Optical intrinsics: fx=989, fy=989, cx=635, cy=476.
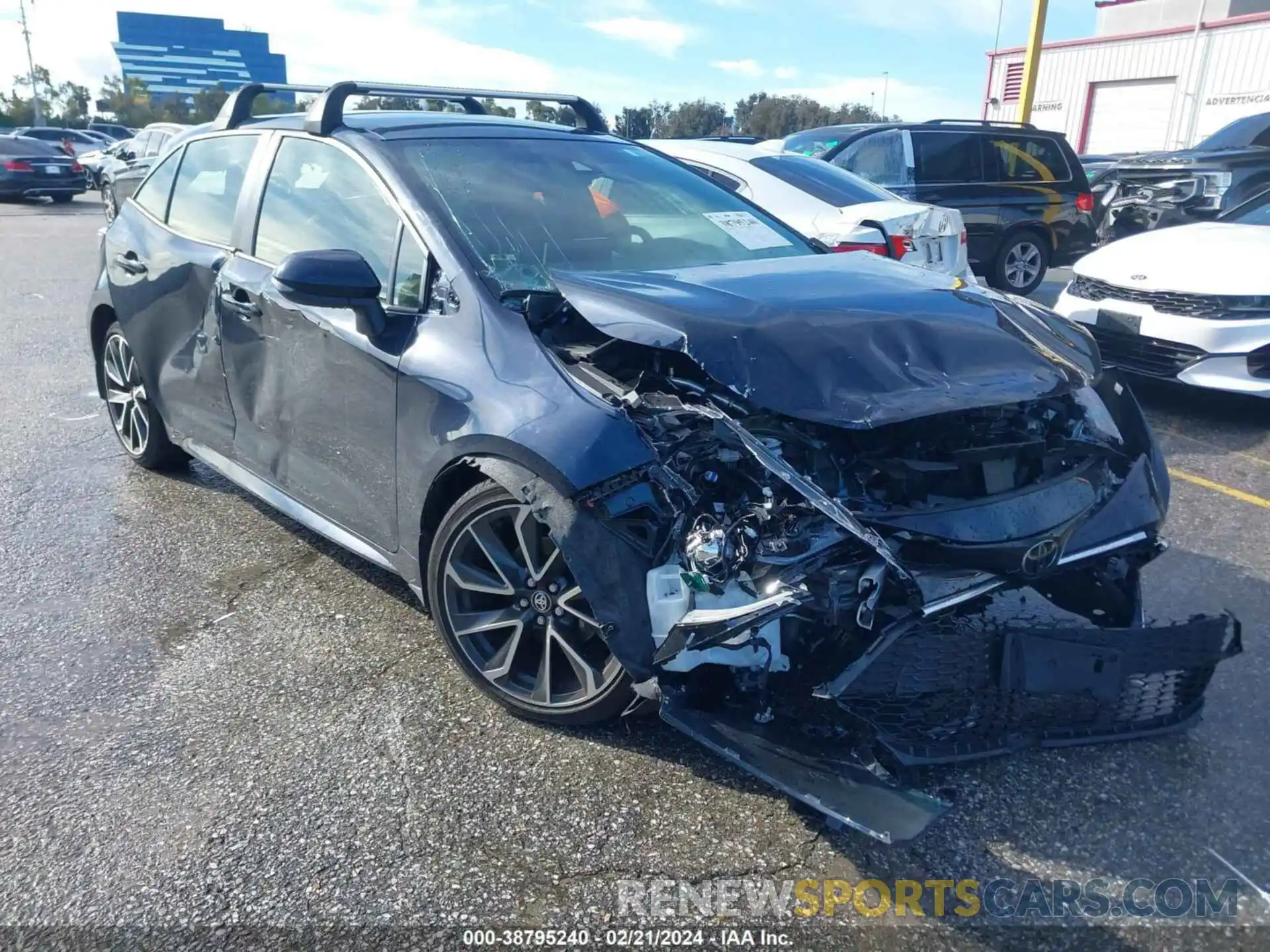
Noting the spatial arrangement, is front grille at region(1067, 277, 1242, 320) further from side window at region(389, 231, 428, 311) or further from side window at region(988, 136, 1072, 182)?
side window at region(389, 231, 428, 311)

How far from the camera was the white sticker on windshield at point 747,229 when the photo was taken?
388cm

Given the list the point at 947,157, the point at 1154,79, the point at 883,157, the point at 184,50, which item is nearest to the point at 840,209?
the point at 883,157

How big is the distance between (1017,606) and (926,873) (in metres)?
1.37

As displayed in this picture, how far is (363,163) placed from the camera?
344 cm

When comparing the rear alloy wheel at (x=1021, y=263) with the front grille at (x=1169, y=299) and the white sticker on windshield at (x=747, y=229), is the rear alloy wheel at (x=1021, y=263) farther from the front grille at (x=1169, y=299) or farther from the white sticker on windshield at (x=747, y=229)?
the white sticker on windshield at (x=747, y=229)

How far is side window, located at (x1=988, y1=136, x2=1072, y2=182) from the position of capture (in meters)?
10.5

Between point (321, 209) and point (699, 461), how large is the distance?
6.17 ft

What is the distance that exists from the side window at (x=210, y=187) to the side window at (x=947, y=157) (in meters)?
7.49

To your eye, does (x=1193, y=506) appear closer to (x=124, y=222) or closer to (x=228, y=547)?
(x=228, y=547)

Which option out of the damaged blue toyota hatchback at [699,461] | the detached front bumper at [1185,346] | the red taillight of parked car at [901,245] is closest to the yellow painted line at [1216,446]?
the detached front bumper at [1185,346]

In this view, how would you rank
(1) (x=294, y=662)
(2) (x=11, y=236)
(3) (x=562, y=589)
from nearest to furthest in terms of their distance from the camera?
(3) (x=562, y=589), (1) (x=294, y=662), (2) (x=11, y=236)

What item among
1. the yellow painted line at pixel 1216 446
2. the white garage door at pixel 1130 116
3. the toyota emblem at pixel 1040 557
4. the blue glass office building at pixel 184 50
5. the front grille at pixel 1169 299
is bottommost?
the yellow painted line at pixel 1216 446

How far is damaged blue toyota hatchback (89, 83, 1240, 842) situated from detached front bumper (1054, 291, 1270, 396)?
2.97 metres

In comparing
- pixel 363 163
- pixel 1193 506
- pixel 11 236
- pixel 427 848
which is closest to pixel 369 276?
pixel 363 163
